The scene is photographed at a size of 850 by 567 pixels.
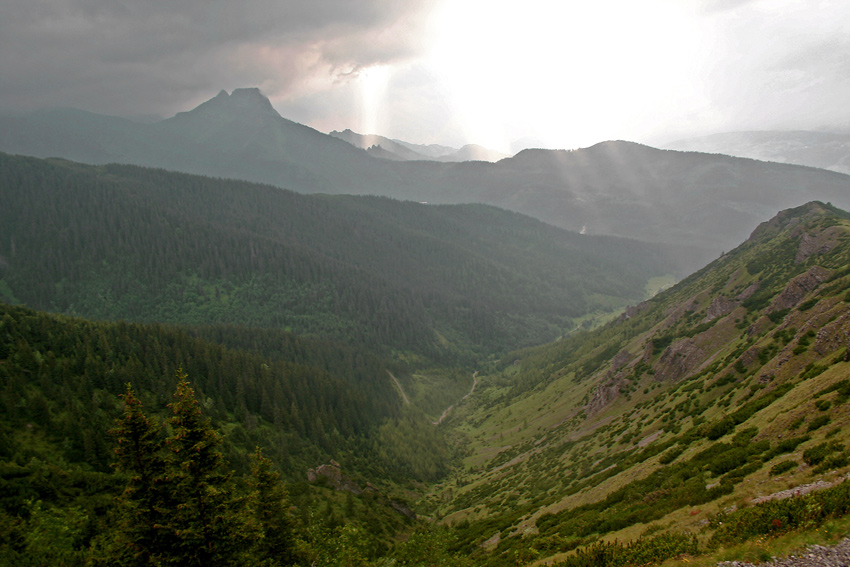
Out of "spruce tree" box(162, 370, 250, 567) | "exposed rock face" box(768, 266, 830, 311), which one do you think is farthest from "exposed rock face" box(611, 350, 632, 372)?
"spruce tree" box(162, 370, 250, 567)

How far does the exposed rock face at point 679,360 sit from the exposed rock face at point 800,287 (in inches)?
417

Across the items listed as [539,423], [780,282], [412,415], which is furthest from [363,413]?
[780,282]

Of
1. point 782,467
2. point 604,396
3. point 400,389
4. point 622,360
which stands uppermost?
point 782,467

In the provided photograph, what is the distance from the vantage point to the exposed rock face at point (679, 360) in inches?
2222

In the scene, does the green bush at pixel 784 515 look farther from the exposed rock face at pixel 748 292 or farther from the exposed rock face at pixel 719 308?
the exposed rock face at pixel 748 292

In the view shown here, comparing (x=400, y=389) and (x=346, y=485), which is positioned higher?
(x=400, y=389)

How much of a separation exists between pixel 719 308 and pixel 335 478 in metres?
71.9

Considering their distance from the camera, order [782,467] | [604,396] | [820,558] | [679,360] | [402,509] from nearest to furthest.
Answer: [820,558]
[782,467]
[679,360]
[402,509]
[604,396]

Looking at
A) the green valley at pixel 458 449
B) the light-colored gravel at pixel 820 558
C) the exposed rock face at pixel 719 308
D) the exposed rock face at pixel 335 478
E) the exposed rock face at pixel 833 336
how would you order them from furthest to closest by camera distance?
the exposed rock face at pixel 719 308 → the exposed rock face at pixel 335 478 → the exposed rock face at pixel 833 336 → the green valley at pixel 458 449 → the light-colored gravel at pixel 820 558

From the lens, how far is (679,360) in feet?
194

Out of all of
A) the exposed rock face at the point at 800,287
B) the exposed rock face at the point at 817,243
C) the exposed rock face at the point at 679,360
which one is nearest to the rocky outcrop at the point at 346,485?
the exposed rock face at the point at 679,360

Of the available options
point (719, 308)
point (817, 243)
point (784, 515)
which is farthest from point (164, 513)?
point (817, 243)

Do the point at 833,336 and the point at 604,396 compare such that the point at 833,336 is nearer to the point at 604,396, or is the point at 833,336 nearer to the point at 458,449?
the point at 604,396

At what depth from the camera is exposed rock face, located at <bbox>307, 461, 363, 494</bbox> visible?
220 feet
